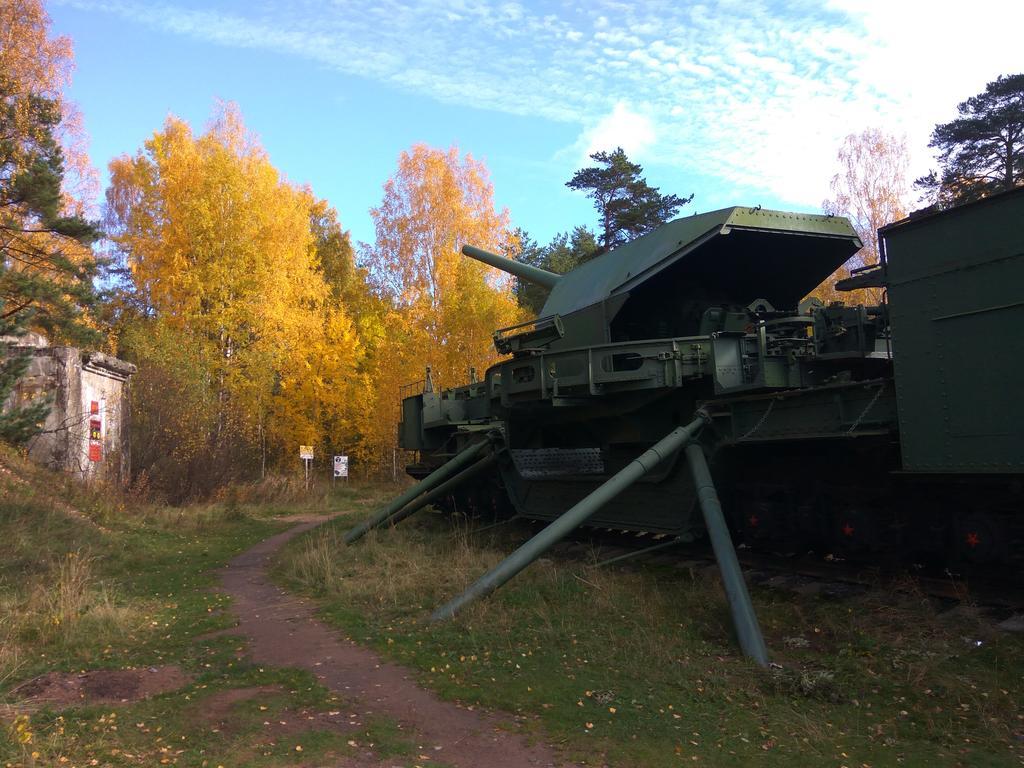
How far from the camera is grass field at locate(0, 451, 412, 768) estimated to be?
13.8 ft

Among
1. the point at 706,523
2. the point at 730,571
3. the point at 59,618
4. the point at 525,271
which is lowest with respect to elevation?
the point at 59,618

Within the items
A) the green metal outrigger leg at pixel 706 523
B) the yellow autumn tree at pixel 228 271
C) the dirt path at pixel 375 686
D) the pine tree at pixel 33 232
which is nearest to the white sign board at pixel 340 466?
the yellow autumn tree at pixel 228 271

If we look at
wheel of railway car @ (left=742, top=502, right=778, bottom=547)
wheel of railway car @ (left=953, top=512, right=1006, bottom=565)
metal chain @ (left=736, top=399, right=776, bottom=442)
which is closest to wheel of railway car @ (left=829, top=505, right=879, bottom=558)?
wheel of railway car @ (left=742, top=502, right=778, bottom=547)

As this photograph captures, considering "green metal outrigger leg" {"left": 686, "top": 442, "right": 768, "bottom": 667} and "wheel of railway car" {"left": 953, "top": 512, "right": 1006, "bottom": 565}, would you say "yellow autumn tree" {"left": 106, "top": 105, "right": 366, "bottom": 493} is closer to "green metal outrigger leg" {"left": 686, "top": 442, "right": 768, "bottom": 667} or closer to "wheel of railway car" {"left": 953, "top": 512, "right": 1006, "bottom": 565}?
"green metal outrigger leg" {"left": 686, "top": 442, "right": 768, "bottom": 667}

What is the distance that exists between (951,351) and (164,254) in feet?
77.4

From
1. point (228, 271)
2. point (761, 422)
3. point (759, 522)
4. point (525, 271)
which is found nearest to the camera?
point (761, 422)

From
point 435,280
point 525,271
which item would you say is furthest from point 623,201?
point 525,271

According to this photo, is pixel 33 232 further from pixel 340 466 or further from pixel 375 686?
pixel 375 686

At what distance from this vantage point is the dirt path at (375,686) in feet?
13.9

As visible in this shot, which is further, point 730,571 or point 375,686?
point 730,571

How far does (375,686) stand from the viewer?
5398mm

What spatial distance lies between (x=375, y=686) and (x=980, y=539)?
495cm

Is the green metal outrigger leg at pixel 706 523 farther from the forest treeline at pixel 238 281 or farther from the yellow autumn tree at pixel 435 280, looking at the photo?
the yellow autumn tree at pixel 435 280

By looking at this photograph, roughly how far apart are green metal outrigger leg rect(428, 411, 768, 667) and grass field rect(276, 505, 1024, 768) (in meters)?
0.20
